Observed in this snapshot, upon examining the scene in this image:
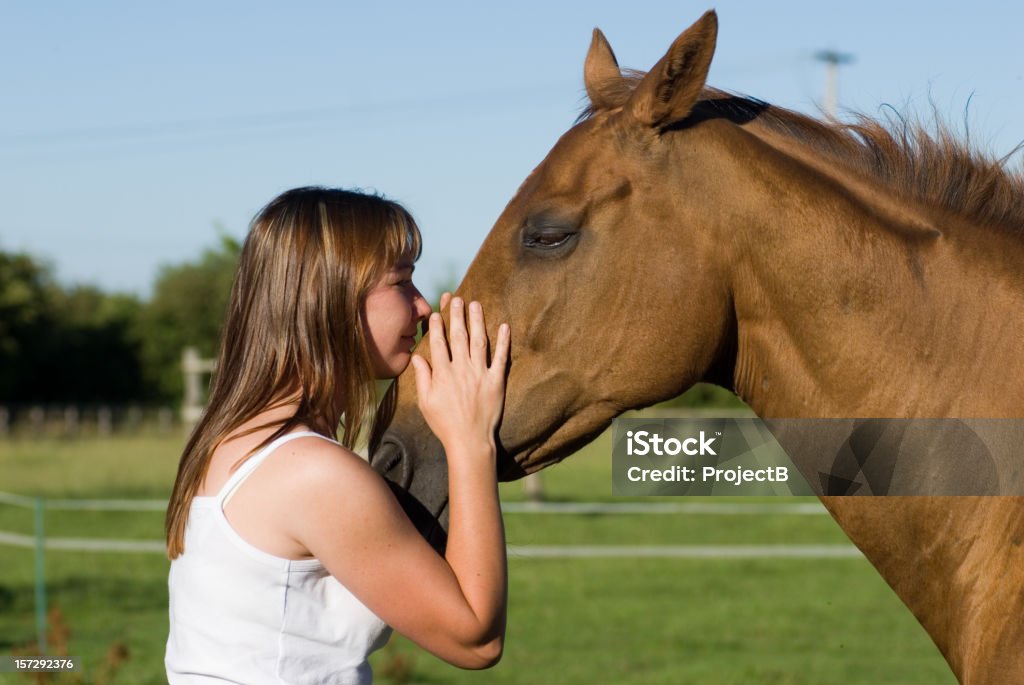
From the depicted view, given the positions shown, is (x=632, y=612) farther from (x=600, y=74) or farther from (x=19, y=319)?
(x=19, y=319)

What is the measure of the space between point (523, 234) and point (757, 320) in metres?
0.51

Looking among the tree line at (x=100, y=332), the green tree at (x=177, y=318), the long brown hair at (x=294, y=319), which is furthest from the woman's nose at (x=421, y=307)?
the green tree at (x=177, y=318)

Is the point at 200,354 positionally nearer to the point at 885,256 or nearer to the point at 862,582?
the point at 862,582

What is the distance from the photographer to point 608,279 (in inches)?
88.7

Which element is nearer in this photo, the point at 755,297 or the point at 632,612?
the point at 755,297

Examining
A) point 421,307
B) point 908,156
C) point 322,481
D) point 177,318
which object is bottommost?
point 177,318

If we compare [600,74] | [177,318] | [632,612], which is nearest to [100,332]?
[177,318]

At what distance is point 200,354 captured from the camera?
54188 mm

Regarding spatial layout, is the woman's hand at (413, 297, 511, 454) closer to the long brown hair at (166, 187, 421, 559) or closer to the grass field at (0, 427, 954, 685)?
the long brown hair at (166, 187, 421, 559)

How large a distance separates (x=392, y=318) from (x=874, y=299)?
957 mm

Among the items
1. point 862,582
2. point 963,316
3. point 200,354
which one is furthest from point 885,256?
point 200,354

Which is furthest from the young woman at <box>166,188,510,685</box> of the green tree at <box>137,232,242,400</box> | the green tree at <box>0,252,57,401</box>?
the green tree at <box>137,232,242,400</box>

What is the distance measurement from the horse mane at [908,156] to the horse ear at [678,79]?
2.5 inches

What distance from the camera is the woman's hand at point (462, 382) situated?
2082 millimetres
